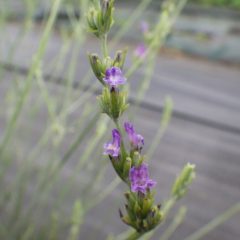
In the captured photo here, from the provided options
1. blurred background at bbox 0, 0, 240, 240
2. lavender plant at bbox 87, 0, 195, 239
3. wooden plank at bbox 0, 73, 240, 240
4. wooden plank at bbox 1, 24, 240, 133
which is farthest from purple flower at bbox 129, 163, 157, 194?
wooden plank at bbox 1, 24, 240, 133

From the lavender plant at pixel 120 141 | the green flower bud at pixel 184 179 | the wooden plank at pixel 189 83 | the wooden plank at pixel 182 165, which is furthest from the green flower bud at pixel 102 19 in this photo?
the wooden plank at pixel 189 83

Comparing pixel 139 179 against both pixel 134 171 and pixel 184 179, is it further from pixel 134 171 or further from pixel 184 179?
pixel 184 179

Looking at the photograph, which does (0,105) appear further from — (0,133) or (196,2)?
(196,2)

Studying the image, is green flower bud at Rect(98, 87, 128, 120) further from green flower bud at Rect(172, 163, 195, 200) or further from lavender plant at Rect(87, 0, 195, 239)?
green flower bud at Rect(172, 163, 195, 200)

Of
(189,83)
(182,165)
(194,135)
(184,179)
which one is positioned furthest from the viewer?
(189,83)

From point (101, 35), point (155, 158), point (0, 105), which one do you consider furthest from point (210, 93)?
point (101, 35)

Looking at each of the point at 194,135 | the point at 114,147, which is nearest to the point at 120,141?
the point at 114,147
